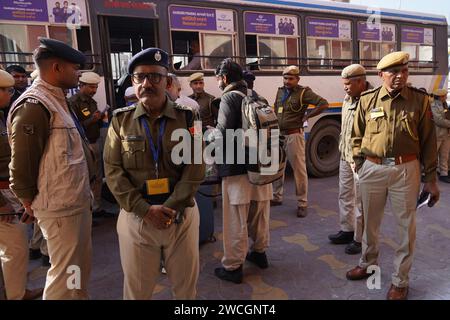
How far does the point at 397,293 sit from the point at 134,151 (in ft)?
6.95

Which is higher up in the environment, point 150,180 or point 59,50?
point 59,50

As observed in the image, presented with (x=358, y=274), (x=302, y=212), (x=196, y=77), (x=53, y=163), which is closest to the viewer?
(x=53, y=163)

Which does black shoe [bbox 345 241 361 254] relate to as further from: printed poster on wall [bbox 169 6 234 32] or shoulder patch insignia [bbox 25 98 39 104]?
printed poster on wall [bbox 169 6 234 32]

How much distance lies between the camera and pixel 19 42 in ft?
12.9

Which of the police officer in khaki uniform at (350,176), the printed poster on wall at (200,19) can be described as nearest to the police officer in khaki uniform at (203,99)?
the printed poster on wall at (200,19)

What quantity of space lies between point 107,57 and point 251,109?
2.68 meters

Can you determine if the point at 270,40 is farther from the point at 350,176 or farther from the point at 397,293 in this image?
the point at 397,293

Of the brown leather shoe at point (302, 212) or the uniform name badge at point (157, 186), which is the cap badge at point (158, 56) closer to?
the uniform name badge at point (157, 186)

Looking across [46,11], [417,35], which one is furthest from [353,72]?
[417,35]

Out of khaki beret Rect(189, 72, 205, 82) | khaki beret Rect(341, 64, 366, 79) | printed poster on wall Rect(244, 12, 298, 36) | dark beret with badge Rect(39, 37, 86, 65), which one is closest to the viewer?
dark beret with badge Rect(39, 37, 86, 65)

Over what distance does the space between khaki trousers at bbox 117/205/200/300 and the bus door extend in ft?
10.1

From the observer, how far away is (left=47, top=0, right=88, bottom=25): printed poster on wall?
4.08 meters

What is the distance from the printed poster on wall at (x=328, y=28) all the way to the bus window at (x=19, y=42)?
4.04 meters

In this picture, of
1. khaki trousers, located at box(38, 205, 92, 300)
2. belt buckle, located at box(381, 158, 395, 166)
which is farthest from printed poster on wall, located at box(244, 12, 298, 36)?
khaki trousers, located at box(38, 205, 92, 300)
